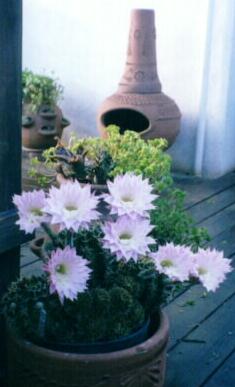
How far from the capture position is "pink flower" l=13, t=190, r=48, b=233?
1.68m

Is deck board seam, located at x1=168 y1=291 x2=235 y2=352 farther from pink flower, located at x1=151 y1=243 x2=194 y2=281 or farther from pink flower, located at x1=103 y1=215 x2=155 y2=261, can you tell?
pink flower, located at x1=103 y1=215 x2=155 y2=261

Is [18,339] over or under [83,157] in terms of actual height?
under

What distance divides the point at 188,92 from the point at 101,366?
129 inches

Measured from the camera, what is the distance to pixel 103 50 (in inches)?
196

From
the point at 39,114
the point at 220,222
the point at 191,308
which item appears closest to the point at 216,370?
the point at 191,308

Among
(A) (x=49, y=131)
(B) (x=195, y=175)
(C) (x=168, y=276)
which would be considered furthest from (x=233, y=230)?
(C) (x=168, y=276)

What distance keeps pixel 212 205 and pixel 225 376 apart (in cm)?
193

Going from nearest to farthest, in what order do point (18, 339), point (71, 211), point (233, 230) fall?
point (71, 211) → point (18, 339) → point (233, 230)

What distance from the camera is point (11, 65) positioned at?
183 centimetres

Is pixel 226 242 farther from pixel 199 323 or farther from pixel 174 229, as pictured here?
pixel 174 229

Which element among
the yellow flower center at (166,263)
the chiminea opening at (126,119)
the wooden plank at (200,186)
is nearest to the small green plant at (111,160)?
the yellow flower center at (166,263)

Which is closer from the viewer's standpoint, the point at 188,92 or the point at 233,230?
the point at 233,230

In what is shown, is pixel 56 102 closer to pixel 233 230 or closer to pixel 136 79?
pixel 136 79

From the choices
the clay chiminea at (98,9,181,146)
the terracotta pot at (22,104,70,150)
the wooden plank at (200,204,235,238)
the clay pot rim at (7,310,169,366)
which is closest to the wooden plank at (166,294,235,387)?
the clay pot rim at (7,310,169,366)
